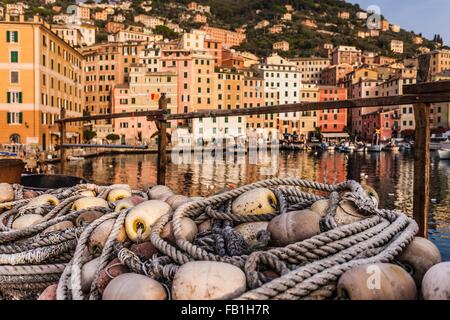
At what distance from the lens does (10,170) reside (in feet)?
29.7

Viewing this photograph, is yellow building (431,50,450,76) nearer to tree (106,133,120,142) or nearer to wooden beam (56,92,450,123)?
tree (106,133,120,142)

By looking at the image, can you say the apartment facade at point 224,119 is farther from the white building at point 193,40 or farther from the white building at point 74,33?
the white building at point 74,33

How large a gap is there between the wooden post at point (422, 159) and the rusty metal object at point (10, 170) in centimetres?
745

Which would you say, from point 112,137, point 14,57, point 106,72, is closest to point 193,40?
point 106,72

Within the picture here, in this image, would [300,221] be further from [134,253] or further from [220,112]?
[220,112]

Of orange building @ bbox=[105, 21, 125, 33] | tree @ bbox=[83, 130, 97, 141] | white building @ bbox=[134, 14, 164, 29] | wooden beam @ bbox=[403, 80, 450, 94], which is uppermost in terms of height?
white building @ bbox=[134, 14, 164, 29]

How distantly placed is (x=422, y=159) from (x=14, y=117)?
4883cm

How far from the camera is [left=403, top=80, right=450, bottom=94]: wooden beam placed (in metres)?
4.32

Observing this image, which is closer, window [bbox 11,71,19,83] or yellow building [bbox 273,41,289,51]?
window [bbox 11,71,19,83]

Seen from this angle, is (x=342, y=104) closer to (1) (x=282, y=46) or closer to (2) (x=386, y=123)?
(2) (x=386, y=123)

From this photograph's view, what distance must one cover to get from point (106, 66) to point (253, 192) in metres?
90.6

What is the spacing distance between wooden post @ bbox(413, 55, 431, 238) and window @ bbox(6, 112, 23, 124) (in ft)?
159

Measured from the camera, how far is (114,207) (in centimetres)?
505

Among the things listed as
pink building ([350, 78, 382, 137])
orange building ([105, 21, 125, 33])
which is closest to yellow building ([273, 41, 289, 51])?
orange building ([105, 21, 125, 33])
